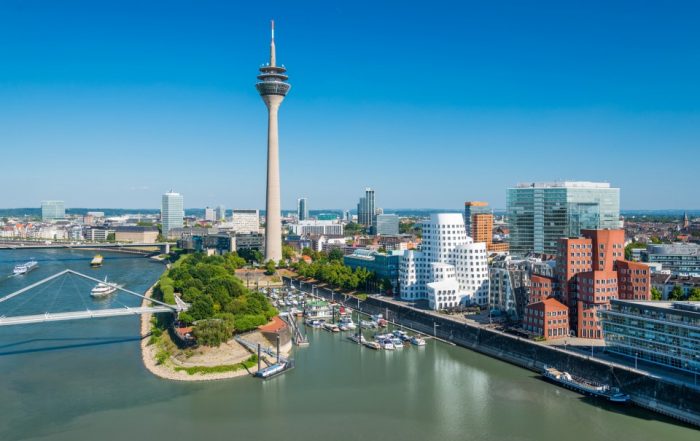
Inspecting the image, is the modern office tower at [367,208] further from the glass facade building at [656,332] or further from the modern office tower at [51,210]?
the glass facade building at [656,332]

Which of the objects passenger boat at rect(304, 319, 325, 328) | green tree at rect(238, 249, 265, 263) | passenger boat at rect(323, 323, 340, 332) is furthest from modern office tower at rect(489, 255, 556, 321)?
green tree at rect(238, 249, 265, 263)

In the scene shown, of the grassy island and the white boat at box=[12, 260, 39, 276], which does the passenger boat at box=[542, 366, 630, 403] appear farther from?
the white boat at box=[12, 260, 39, 276]

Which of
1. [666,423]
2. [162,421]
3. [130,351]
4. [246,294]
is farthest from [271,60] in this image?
[666,423]

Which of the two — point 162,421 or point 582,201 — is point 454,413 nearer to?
point 162,421

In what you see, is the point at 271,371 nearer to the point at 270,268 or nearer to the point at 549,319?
the point at 549,319

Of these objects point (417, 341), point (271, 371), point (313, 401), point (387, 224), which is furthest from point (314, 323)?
point (387, 224)

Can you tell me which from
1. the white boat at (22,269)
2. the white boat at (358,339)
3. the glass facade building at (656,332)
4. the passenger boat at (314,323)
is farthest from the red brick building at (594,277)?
the white boat at (22,269)

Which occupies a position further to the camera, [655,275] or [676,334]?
[655,275]
